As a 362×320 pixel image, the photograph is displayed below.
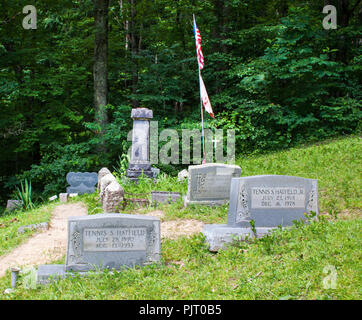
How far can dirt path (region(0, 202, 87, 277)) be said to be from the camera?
5.47m

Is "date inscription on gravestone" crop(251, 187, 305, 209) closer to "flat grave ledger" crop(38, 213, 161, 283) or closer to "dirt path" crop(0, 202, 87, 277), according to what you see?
"flat grave ledger" crop(38, 213, 161, 283)

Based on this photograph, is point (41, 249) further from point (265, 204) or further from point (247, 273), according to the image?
point (265, 204)

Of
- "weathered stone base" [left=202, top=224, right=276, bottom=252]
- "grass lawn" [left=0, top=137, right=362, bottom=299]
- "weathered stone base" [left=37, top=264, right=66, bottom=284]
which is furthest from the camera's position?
"weathered stone base" [left=202, top=224, right=276, bottom=252]

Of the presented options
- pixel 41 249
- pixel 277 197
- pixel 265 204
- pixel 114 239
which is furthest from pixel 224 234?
pixel 41 249

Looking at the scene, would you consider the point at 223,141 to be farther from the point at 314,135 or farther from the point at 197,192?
the point at 197,192

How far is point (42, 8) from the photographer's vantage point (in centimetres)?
1487

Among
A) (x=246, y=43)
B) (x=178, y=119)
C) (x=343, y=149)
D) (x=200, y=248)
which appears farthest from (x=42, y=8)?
(x=200, y=248)

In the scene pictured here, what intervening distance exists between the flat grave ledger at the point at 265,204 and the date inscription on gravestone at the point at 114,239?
104cm

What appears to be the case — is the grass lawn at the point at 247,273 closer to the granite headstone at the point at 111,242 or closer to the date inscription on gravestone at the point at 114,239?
the granite headstone at the point at 111,242

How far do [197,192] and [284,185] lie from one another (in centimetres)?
240

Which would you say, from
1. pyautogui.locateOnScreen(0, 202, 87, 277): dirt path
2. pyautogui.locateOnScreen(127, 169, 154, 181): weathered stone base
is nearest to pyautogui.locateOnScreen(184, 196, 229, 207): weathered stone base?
pyautogui.locateOnScreen(0, 202, 87, 277): dirt path

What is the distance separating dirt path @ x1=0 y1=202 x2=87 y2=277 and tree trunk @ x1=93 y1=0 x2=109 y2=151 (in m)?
7.11

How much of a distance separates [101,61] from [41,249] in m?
10.1

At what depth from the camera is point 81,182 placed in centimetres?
1117
